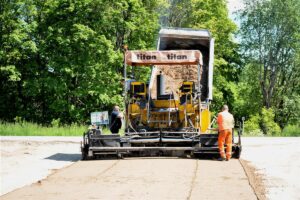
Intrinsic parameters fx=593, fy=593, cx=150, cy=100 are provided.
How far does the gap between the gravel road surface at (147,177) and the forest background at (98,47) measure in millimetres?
19647

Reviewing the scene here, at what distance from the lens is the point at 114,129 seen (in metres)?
19.3

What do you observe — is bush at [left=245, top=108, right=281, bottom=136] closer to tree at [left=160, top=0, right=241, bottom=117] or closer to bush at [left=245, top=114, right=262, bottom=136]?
bush at [left=245, top=114, right=262, bottom=136]

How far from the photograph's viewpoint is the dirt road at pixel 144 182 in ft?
33.4

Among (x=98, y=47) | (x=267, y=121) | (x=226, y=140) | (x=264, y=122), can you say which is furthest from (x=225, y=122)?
(x=264, y=122)

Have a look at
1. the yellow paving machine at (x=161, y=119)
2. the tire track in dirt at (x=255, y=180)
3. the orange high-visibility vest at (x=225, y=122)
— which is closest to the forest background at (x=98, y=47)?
the yellow paving machine at (x=161, y=119)

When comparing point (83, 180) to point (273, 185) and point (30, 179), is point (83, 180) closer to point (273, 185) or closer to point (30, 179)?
point (30, 179)

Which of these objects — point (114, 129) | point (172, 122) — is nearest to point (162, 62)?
point (172, 122)

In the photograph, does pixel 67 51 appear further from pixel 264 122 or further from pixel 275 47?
pixel 275 47

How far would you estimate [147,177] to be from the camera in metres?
12.3

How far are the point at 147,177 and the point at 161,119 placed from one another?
527cm

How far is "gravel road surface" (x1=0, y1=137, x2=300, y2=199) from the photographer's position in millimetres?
10328

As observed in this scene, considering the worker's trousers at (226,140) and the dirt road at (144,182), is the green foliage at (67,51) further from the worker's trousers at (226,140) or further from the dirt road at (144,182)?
the dirt road at (144,182)

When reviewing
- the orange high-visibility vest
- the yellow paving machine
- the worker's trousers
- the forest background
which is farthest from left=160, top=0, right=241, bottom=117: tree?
the worker's trousers

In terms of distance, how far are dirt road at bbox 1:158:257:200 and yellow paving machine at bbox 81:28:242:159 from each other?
739 millimetres
